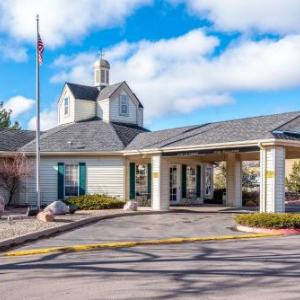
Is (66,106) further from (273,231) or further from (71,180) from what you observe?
(273,231)

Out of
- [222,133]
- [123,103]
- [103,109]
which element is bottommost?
[222,133]

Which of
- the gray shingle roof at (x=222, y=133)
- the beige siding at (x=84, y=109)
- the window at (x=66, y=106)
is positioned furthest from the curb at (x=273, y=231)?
the window at (x=66, y=106)

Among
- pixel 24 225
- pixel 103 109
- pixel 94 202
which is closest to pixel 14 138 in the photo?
pixel 103 109

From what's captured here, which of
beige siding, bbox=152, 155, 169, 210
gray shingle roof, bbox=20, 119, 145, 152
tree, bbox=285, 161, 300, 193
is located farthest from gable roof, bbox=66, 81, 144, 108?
tree, bbox=285, 161, 300, 193

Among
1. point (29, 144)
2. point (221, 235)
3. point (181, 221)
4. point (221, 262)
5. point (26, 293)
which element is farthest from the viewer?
point (29, 144)

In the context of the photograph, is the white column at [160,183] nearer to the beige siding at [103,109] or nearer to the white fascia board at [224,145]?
the white fascia board at [224,145]

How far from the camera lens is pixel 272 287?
796 centimetres

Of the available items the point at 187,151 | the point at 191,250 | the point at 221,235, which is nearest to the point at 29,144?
the point at 187,151

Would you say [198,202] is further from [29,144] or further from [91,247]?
[91,247]

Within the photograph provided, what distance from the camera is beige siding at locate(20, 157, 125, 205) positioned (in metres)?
27.1

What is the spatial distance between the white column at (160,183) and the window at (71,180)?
4.58 meters

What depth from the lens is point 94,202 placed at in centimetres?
2477

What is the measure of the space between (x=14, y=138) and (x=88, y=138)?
4530mm

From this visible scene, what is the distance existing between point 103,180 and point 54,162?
286 cm
